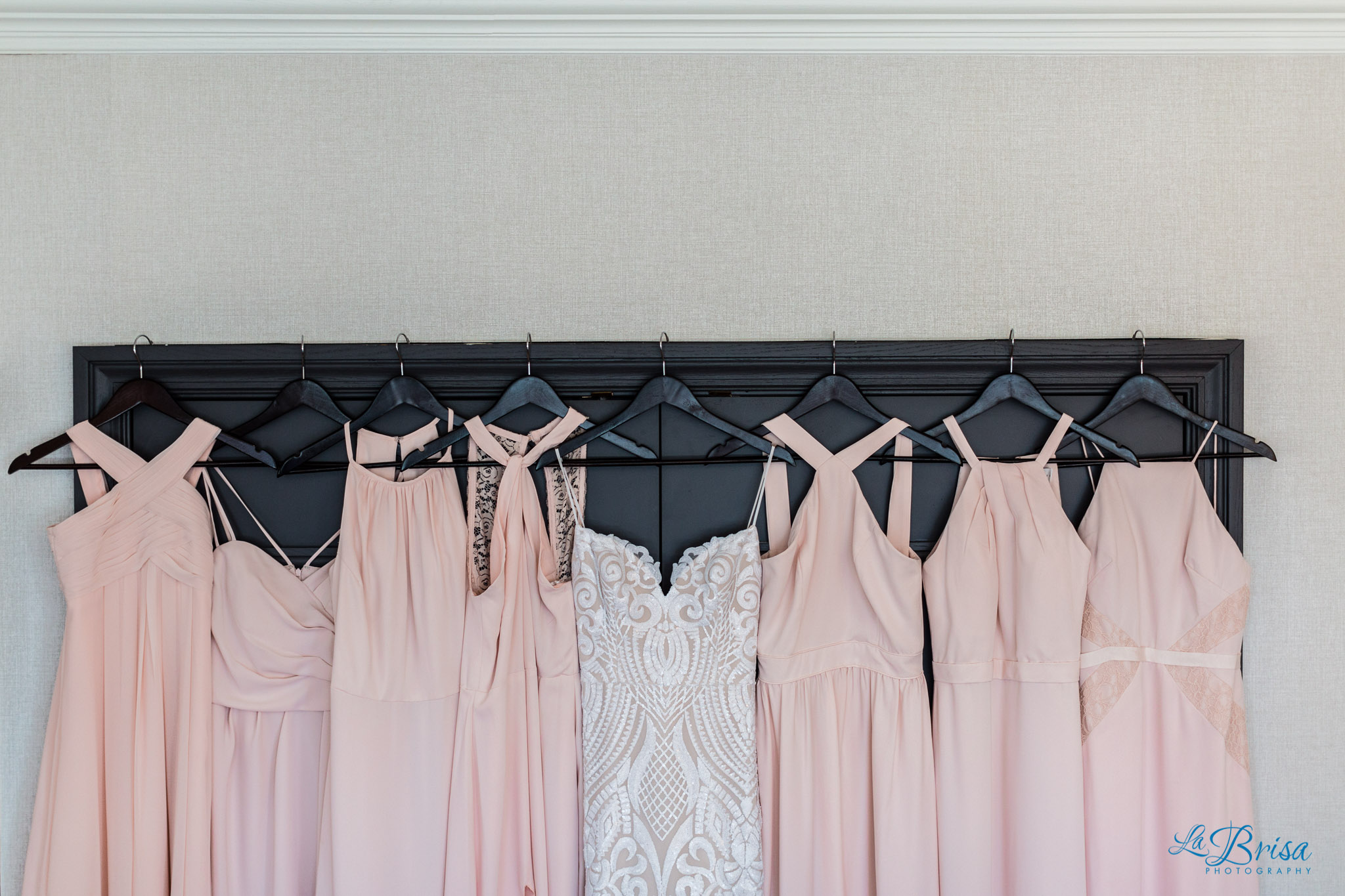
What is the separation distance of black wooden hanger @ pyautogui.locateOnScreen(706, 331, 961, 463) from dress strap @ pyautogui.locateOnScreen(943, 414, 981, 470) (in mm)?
18

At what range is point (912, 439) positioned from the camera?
154cm

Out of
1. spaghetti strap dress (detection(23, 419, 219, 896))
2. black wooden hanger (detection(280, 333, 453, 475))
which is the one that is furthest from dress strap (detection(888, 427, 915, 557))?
spaghetti strap dress (detection(23, 419, 219, 896))

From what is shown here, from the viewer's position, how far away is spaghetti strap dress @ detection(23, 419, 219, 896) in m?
1.43

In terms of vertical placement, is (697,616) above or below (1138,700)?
above

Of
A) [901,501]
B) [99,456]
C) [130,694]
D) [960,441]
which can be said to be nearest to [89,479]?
[99,456]

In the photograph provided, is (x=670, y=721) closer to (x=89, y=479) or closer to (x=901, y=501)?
(x=901, y=501)

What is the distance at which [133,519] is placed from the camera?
1.47m

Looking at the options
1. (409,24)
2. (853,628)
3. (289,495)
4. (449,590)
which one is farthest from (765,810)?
(409,24)

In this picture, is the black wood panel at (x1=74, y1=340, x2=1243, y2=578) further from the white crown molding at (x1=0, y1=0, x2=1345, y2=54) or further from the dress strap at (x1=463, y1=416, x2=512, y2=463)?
the white crown molding at (x1=0, y1=0, x2=1345, y2=54)

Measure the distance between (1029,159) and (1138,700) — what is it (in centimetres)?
114

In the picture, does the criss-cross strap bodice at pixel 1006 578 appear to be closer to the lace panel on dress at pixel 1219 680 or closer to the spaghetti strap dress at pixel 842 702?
the spaghetti strap dress at pixel 842 702

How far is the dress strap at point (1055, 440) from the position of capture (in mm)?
1531

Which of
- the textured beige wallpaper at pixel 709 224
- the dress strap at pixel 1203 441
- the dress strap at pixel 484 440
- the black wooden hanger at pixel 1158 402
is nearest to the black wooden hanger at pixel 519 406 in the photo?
the dress strap at pixel 484 440

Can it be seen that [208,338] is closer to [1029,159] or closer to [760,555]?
[760,555]
